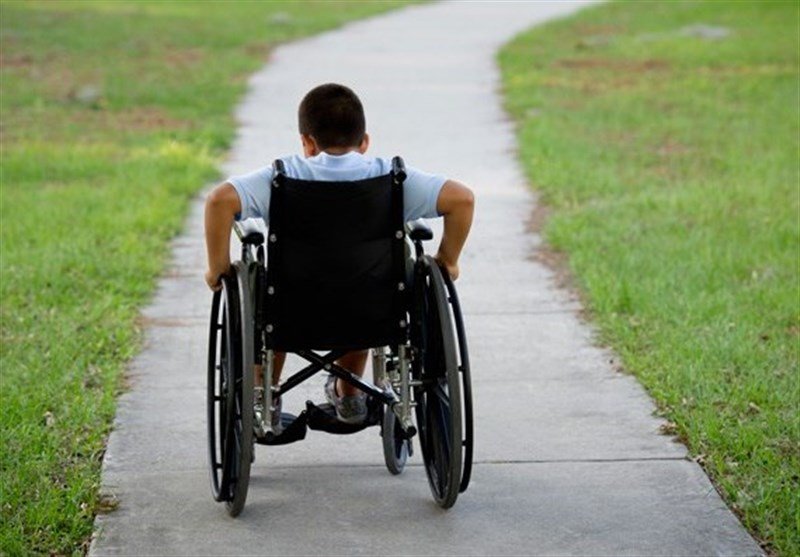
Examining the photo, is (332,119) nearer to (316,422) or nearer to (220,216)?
(220,216)

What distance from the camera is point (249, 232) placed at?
5254 millimetres

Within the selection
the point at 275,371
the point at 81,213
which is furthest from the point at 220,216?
the point at 81,213

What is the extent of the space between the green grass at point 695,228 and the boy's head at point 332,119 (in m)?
1.61

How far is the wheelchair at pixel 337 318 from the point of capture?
5.15 meters

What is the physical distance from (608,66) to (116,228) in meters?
11.6

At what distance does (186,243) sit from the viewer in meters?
10.1

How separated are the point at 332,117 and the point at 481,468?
134 centimetres

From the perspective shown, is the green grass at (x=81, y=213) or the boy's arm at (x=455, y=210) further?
the green grass at (x=81, y=213)

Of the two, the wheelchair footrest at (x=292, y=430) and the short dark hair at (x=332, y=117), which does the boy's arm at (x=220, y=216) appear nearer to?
the short dark hair at (x=332, y=117)

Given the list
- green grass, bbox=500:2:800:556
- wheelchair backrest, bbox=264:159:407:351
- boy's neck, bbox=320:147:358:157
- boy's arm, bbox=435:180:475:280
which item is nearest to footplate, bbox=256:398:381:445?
wheelchair backrest, bbox=264:159:407:351

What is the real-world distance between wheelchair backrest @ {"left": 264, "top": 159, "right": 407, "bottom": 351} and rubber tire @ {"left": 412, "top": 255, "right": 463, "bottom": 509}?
10 cm

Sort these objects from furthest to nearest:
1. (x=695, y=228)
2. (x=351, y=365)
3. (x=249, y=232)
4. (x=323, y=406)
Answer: (x=695, y=228) < (x=351, y=365) < (x=323, y=406) < (x=249, y=232)

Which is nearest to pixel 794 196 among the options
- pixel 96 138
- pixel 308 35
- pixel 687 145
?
pixel 687 145

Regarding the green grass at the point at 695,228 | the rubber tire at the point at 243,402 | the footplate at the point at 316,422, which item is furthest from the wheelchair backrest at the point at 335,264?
the green grass at the point at 695,228
